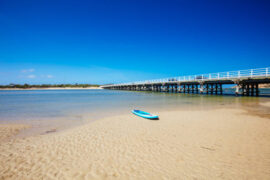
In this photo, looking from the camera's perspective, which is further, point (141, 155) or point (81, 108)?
point (81, 108)

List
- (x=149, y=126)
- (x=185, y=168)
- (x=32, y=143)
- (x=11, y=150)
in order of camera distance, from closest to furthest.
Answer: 1. (x=185, y=168)
2. (x=11, y=150)
3. (x=32, y=143)
4. (x=149, y=126)

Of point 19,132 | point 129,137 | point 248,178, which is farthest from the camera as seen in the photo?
point 19,132

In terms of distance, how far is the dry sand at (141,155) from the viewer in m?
3.33

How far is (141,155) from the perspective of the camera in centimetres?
420

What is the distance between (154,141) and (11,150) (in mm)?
4964

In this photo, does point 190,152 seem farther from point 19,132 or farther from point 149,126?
point 19,132

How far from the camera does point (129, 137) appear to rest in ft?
18.7

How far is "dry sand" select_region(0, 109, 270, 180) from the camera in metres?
3.33

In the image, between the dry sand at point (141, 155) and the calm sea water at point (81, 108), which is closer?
the dry sand at point (141, 155)

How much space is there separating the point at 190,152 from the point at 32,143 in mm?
5697

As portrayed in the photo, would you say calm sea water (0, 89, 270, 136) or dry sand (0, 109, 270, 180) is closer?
dry sand (0, 109, 270, 180)

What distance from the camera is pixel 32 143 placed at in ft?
17.0

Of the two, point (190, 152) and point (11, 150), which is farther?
point (11, 150)

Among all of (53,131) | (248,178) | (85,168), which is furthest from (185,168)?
(53,131)
